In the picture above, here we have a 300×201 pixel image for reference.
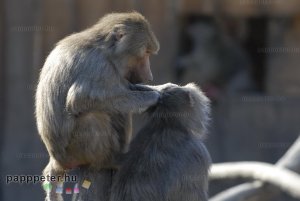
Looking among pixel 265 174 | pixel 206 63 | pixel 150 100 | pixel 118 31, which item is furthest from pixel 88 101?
pixel 206 63

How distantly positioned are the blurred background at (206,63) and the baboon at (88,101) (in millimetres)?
3223

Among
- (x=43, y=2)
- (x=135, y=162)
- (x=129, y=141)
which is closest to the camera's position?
(x=135, y=162)

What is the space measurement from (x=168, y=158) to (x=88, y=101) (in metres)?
0.65

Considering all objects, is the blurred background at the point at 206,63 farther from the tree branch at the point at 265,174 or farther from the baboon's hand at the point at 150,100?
the baboon's hand at the point at 150,100

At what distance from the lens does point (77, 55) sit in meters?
5.80

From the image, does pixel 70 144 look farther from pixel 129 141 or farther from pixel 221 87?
pixel 221 87

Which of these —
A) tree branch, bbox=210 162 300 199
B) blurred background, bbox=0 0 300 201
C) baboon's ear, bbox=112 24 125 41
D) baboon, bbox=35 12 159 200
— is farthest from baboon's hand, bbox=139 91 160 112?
blurred background, bbox=0 0 300 201

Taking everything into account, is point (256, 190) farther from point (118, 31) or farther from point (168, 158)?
point (168, 158)

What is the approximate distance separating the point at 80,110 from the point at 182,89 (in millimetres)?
606

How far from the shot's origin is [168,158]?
5.35 metres

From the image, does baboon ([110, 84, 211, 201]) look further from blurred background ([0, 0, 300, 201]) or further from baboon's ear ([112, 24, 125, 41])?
blurred background ([0, 0, 300, 201])

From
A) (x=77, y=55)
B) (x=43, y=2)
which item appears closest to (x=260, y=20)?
(x=43, y=2)

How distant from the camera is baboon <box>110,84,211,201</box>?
531 centimetres

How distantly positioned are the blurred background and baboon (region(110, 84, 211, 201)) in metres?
3.66
